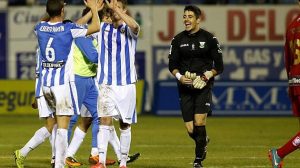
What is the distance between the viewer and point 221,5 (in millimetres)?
30578

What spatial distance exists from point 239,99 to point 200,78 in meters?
12.7

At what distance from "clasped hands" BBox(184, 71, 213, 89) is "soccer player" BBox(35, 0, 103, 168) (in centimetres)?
219

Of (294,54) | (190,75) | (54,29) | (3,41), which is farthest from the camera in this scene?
(3,41)

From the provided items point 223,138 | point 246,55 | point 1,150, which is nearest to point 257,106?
point 246,55

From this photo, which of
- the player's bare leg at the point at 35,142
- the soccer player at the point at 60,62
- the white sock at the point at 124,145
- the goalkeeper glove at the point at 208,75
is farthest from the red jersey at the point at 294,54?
the player's bare leg at the point at 35,142

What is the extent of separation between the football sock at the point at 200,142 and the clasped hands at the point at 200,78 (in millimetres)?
587

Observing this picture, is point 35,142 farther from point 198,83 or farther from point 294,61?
point 294,61

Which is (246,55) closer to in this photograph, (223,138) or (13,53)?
(13,53)

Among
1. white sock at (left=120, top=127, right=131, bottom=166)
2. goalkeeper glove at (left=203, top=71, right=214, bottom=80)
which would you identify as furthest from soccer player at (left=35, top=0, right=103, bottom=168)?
goalkeeper glove at (left=203, top=71, right=214, bottom=80)

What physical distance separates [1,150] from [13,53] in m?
14.0

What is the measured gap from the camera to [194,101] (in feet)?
44.3

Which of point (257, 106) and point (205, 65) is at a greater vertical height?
point (205, 65)

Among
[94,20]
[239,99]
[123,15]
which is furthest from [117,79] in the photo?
[239,99]

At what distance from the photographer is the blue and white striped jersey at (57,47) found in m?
11.5
